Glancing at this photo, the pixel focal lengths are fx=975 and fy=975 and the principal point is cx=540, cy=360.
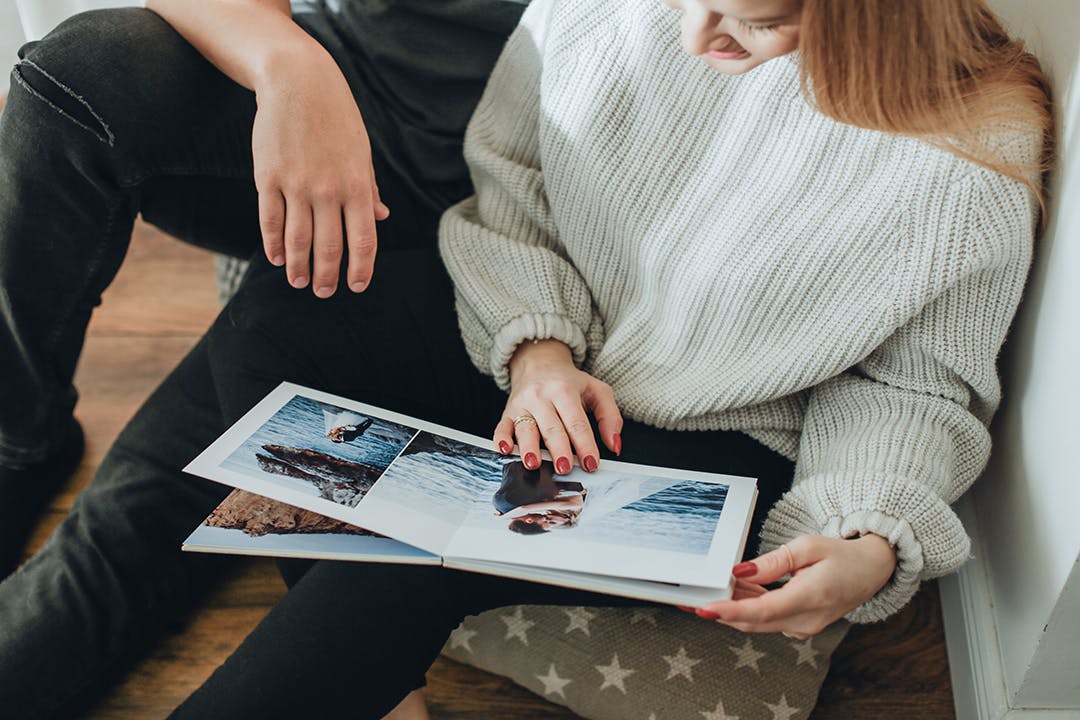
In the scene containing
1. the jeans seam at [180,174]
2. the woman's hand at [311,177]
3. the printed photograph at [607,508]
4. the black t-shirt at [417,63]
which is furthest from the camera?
the black t-shirt at [417,63]

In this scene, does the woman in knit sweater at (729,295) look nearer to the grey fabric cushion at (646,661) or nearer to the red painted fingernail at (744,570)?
the red painted fingernail at (744,570)

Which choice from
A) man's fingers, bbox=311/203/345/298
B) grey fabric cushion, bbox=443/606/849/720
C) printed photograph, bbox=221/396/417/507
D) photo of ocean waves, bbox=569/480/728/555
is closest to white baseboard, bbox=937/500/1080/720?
grey fabric cushion, bbox=443/606/849/720

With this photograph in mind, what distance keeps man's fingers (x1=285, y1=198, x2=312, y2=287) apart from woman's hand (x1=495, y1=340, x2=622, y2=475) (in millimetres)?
207

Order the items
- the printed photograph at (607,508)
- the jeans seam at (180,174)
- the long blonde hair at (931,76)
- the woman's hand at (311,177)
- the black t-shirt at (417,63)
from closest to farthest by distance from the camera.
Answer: the long blonde hair at (931,76) → the printed photograph at (607,508) → the woman's hand at (311,177) → the jeans seam at (180,174) → the black t-shirt at (417,63)

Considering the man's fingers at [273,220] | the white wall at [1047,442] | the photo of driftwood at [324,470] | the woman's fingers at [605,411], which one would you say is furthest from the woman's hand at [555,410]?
the white wall at [1047,442]

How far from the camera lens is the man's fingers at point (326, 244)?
813 millimetres

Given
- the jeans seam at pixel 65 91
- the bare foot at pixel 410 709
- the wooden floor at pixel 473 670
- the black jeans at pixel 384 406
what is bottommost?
the wooden floor at pixel 473 670

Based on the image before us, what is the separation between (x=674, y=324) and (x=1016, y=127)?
31cm

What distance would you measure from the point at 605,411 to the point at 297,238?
297 millimetres

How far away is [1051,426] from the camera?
764mm

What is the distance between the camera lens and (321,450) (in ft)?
2.51

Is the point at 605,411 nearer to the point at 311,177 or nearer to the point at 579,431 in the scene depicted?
the point at 579,431

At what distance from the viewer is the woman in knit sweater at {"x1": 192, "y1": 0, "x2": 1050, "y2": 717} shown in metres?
0.68

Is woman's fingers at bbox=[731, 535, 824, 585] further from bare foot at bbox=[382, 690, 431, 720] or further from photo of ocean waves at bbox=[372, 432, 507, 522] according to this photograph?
bare foot at bbox=[382, 690, 431, 720]
